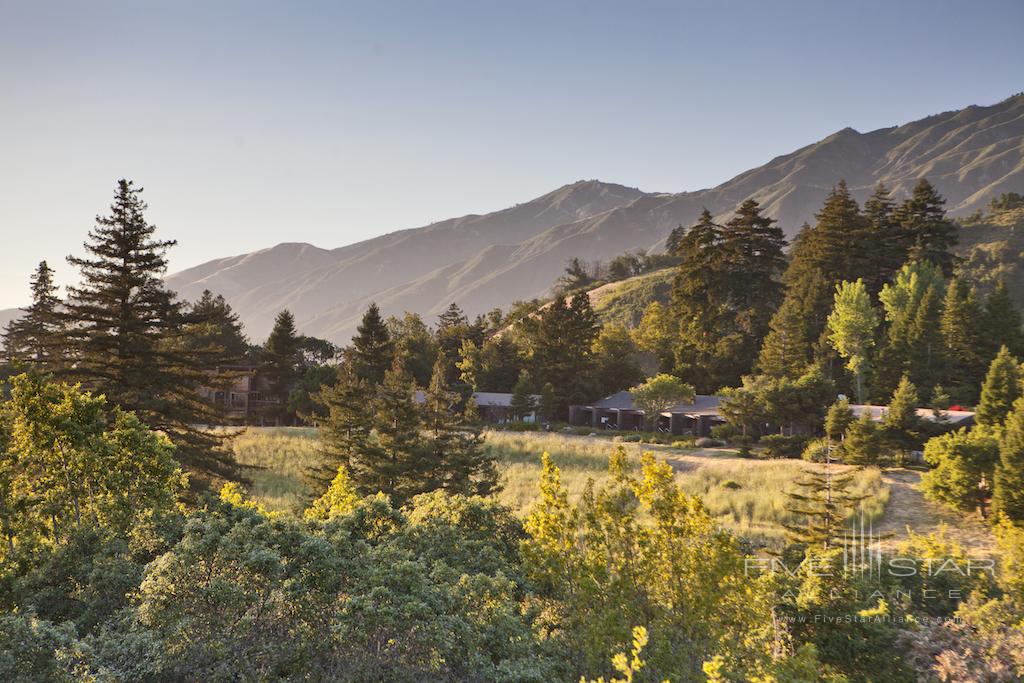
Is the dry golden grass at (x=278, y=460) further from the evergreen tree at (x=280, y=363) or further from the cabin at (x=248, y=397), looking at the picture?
the cabin at (x=248, y=397)

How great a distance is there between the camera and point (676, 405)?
57.8 m

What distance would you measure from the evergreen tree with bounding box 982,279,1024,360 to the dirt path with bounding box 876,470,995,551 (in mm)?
25130

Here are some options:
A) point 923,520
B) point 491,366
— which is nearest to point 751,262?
point 491,366

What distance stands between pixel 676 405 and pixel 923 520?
30.0m

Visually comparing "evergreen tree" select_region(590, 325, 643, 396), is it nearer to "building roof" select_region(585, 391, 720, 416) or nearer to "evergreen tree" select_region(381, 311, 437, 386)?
"building roof" select_region(585, 391, 720, 416)

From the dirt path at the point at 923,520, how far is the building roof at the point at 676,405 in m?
22.4

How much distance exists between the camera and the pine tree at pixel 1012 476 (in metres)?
25.3

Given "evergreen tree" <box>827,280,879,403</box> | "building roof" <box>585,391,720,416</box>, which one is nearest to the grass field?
"building roof" <box>585,391,720,416</box>

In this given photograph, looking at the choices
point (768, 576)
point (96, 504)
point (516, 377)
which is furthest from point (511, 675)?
point (516, 377)

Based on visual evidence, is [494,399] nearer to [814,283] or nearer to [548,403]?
[548,403]

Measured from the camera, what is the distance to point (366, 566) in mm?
9602

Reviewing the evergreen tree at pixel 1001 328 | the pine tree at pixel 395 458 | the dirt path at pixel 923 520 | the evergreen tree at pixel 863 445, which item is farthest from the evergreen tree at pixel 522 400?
the evergreen tree at pixel 1001 328

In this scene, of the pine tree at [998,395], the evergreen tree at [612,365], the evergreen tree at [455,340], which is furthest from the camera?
the evergreen tree at [455,340]

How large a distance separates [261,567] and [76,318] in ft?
61.5
